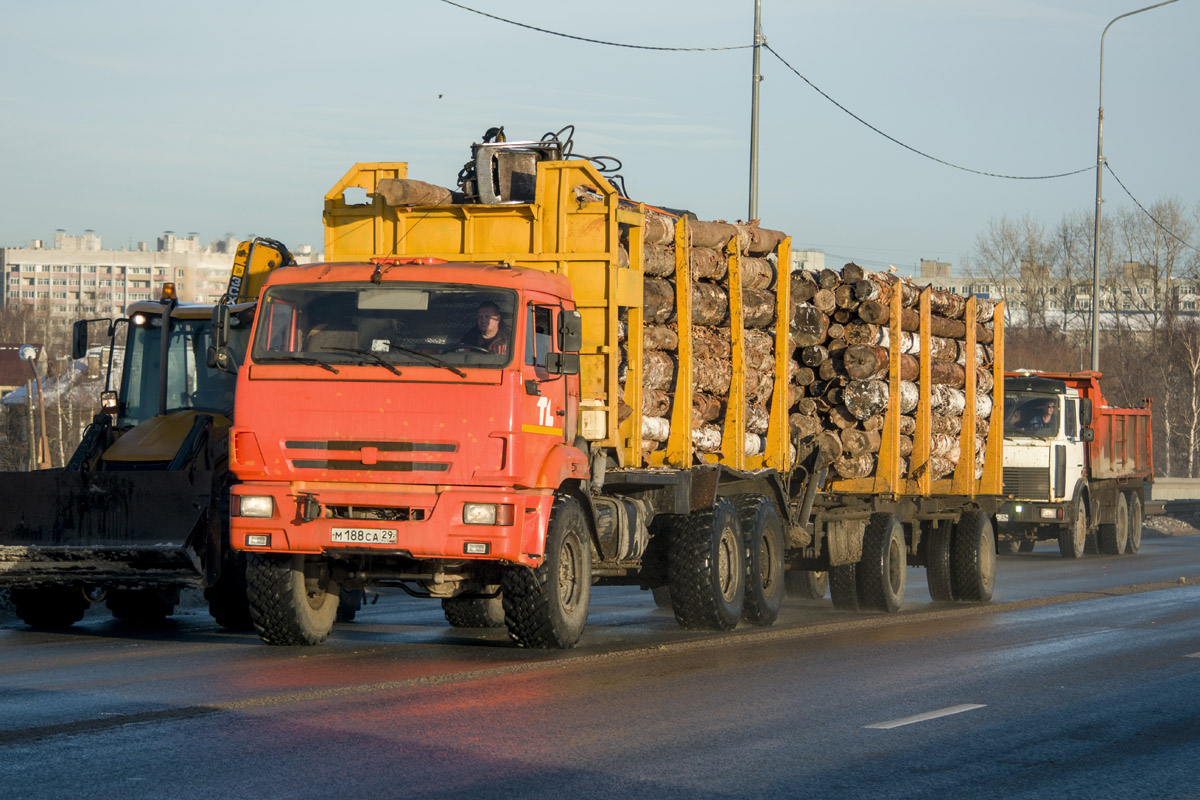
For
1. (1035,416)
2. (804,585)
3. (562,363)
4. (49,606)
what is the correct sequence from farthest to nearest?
1. (1035,416)
2. (804,585)
3. (49,606)
4. (562,363)

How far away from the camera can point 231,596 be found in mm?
13555

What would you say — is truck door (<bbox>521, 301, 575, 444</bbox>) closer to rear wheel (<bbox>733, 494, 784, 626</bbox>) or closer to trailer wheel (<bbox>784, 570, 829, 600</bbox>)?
rear wheel (<bbox>733, 494, 784, 626</bbox>)

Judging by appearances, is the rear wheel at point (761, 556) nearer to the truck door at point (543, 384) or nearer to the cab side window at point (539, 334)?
the truck door at point (543, 384)

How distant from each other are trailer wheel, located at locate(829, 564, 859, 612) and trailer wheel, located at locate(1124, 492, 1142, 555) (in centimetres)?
1578

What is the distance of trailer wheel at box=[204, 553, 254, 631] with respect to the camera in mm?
13312

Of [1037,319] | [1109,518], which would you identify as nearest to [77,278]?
[1037,319]

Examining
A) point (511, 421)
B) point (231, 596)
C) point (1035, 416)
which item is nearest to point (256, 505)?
point (511, 421)

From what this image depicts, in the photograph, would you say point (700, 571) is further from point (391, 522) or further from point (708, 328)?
point (391, 522)

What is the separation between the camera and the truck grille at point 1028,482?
90.5 feet

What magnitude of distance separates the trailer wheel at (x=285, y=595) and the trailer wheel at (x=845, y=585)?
6.84 metres

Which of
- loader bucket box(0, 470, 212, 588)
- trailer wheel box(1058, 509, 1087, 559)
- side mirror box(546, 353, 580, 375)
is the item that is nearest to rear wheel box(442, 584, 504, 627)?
loader bucket box(0, 470, 212, 588)

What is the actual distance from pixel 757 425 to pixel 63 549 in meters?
6.27

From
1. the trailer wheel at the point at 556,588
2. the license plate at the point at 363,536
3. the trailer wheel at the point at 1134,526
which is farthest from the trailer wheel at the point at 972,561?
the trailer wheel at the point at 1134,526

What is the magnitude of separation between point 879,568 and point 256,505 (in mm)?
7934
